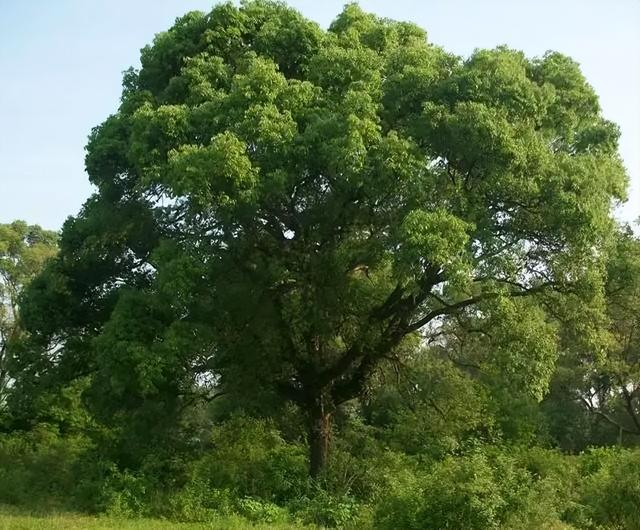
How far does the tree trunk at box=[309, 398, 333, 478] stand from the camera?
50.4 feet

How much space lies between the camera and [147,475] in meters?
13.7

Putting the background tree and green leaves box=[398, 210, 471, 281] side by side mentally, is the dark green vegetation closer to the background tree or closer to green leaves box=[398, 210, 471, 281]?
green leaves box=[398, 210, 471, 281]

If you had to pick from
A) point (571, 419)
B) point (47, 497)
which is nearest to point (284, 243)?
point (47, 497)

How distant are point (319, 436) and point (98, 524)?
565 centimetres

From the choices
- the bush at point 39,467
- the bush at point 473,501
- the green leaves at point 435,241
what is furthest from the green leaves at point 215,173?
the bush at point 39,467

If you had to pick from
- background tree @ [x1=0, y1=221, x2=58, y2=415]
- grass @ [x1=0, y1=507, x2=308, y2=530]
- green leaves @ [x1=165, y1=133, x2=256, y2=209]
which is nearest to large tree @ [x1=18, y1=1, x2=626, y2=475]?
green leaves @ [x1=165, y1=133, x2=256, y2=209]

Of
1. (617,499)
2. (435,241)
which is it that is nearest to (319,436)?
(435,241)

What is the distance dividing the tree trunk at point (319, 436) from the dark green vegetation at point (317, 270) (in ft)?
0.19

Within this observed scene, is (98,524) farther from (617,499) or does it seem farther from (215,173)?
(617,499)

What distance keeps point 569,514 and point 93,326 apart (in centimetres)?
1065

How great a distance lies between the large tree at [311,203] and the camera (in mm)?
11969

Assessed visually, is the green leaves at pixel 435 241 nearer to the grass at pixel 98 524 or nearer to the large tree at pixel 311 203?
the large tree at pixel 311 203

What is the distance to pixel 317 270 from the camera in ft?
45.6

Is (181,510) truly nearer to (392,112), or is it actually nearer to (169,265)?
(169,265)
